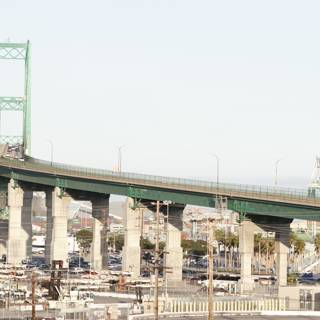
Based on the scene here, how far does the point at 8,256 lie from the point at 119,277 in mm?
47781

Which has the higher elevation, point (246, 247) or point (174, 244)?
point (174, 244)

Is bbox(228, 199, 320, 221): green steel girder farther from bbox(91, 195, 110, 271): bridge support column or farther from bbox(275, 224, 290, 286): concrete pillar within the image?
bbox(91, 195, 110, 271): bridge support column

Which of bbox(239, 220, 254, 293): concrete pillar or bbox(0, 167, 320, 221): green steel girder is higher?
bbox(0, 167, 320, 221): green steel girder

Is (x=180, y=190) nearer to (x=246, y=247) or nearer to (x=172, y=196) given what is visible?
(x=172, y=196)

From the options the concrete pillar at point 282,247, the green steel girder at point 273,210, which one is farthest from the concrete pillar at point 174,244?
the concrete pillar at point 282,247

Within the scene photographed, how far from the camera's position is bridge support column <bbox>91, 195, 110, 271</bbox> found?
602ft

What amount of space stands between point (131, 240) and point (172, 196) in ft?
36.0

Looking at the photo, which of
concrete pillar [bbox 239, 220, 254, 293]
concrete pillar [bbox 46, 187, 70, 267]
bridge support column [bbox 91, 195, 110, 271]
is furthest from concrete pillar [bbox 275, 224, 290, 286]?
concrete pillar [bbox 46, 187, 70, 267]

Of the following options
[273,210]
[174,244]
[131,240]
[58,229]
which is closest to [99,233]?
[58,229]

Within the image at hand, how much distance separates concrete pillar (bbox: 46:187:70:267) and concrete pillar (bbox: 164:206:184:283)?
78.0ft

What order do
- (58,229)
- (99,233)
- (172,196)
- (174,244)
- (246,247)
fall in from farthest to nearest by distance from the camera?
(58,229) < (99,233) < (174,244) < (172,196) < (246,247)

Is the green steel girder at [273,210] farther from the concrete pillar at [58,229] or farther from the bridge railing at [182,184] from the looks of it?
the concrete pillar at [58,229]

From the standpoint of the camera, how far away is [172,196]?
165 metres

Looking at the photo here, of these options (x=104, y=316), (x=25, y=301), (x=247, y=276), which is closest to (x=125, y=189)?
(x=247, y=276)
